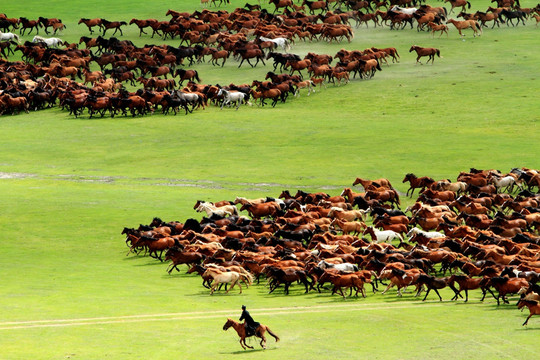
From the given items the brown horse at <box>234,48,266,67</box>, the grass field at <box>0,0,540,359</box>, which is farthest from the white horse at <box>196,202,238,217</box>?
the brown horse at <box>234,48,266,67</box>

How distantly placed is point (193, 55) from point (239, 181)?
2405 cm

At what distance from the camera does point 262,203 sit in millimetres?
29922

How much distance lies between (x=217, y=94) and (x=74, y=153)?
9835 millimetres

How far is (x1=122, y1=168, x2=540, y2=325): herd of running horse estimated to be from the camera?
69.1ft

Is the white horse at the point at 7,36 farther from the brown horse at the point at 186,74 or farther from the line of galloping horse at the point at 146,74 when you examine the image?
the brown horse at the point at 186,74

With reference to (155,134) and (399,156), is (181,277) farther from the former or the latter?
(155,134)

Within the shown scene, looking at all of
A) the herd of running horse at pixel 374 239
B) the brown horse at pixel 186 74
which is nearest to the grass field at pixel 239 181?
the herd of running horse at pixel 374 239

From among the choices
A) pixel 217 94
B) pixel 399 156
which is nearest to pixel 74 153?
pixel 217 94

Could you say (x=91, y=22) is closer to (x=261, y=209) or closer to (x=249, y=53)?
(x=249, y=53)

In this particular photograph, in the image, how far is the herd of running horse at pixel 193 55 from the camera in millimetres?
46625

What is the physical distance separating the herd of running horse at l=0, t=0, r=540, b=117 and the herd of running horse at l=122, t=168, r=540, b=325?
16.0m

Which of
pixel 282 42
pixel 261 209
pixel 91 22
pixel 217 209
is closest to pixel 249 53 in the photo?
pixel 282 42

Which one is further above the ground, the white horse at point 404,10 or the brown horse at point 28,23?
the white horse at point 404,10

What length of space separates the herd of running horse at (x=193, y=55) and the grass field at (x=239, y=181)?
956 millimetres
